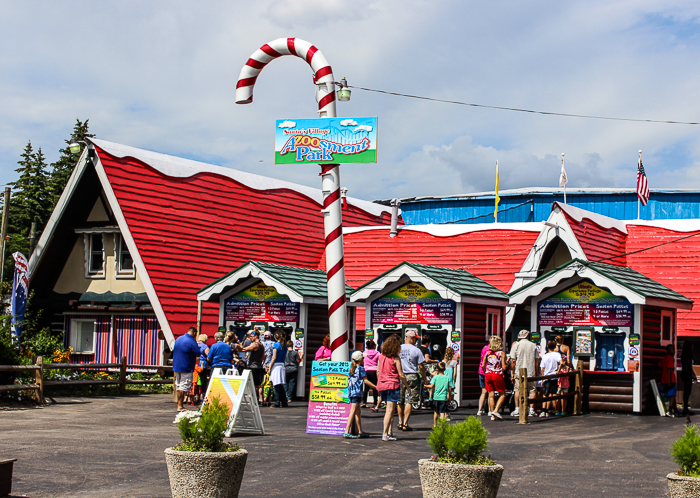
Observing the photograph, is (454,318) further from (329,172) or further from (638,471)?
(638,471)

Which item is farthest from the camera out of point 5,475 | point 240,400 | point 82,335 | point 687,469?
point 82,335

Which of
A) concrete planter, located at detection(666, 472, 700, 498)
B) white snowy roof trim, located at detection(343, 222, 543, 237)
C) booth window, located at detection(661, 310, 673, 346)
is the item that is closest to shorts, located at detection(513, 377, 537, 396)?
booth window, located at detection(661, 310, 673, 346)

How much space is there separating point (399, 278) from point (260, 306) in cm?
405

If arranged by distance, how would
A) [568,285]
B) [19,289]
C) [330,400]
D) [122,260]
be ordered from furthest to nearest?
1. [122,260]
2. [19,289]
3. [568,285]
4. [330,400]

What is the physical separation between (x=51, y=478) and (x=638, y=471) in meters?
7.29

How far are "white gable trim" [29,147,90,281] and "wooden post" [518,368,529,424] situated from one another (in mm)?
14750

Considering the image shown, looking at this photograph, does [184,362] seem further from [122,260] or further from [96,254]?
[96,254]

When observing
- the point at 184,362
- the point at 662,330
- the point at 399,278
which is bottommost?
the point at 184,362

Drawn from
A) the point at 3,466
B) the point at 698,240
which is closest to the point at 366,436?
the point at 3,466

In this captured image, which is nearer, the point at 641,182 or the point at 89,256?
the point at 89,256

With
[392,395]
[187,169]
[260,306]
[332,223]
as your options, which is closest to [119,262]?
[187,169]

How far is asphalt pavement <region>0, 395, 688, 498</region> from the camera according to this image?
922 cm

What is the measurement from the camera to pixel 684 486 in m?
6.96

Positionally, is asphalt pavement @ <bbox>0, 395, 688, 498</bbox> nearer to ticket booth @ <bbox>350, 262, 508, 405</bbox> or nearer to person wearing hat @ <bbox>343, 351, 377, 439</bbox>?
person wearing hat @ <bbox>343, 351, 377, 439</bbox>
